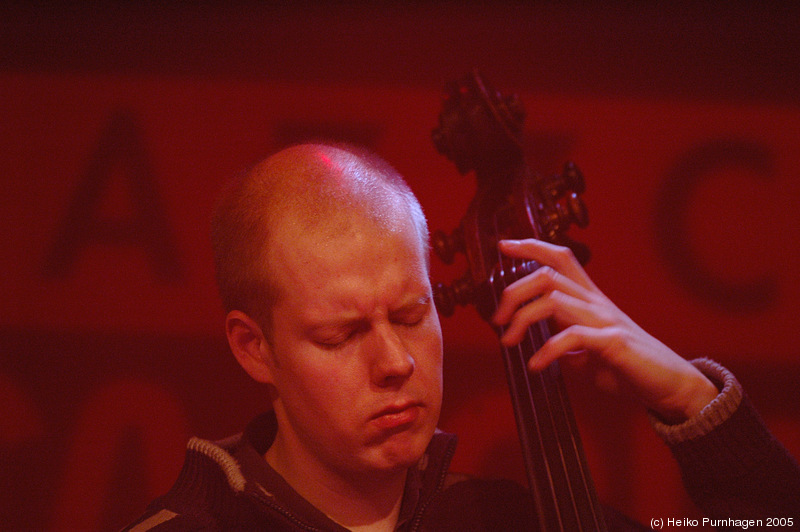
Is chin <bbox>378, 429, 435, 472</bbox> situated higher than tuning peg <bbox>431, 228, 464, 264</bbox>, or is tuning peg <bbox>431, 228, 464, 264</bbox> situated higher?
tuning peg <bbox>431, 228, 464, 264</bbox>

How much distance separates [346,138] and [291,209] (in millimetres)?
936

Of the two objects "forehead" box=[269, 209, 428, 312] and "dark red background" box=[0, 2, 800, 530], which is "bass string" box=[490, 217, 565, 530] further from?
"dark red background" box=[0, 2, 800, 530]

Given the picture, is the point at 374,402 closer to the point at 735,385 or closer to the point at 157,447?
the point at 735,385

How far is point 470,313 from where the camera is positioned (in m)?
1.93

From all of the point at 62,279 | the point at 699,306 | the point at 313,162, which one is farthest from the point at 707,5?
the point at 62,279

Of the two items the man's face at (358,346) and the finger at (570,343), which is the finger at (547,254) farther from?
the man's face at (358,346)

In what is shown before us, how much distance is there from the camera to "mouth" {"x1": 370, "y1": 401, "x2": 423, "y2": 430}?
991 mm

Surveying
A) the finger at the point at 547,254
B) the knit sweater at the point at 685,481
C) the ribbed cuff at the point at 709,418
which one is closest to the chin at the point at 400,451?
the knit sweater at the point at 685,481

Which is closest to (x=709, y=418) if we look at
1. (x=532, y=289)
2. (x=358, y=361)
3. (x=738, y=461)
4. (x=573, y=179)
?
(x=738, y=461)

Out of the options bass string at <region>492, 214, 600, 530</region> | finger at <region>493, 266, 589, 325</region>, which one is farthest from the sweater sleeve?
finger at <region>493, 266, 589, 325</region>

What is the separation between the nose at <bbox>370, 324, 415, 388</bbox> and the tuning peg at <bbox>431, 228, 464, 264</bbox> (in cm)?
27

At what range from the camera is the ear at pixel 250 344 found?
1116mm

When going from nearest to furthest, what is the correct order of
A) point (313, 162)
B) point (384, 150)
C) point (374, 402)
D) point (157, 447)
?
1. point (374, 402)
2. point (313, 162)
3. point (157, 447)
4. point (384, 150)

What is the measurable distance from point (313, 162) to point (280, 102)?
0.94 meters
